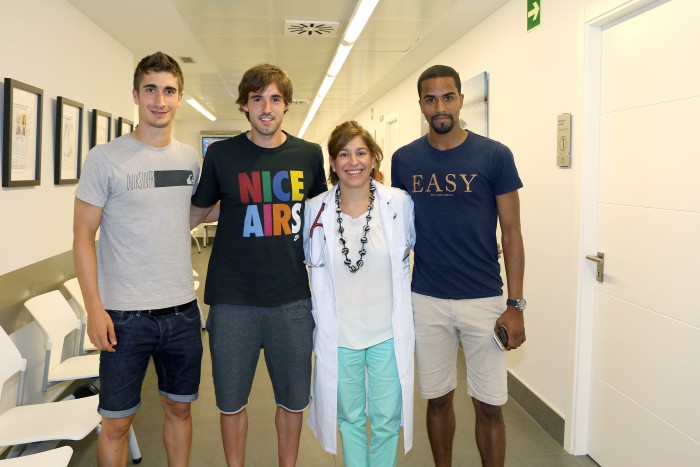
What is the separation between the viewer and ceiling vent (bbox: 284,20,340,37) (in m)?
4.32

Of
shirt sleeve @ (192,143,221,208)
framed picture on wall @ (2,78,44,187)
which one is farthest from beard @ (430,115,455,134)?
framed picture on wall @ (2,78,44,187)

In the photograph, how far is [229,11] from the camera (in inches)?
155

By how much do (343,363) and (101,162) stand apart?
1.16 m

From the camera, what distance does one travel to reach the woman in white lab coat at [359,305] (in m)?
2.03

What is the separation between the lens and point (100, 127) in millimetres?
4367

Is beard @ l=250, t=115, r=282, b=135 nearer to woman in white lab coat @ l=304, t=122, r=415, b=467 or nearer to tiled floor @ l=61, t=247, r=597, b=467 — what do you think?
woman in white lab coat @ l=304, t=122, r=415, b=467

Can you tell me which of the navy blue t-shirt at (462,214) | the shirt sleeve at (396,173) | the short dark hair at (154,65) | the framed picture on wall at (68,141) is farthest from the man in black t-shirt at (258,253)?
the framed picture on wall at (68,141)

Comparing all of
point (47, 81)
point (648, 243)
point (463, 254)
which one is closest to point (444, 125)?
point (463, 254)

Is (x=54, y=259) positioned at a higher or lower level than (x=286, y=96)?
lower

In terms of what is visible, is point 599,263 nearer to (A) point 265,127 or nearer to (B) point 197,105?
(A) point 265,127

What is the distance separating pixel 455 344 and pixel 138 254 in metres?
1.31

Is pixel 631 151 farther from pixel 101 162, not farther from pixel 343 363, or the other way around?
pixel 101 162

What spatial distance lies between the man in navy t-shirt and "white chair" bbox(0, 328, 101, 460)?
4.59ft

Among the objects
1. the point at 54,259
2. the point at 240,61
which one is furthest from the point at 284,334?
the point at 240,61
